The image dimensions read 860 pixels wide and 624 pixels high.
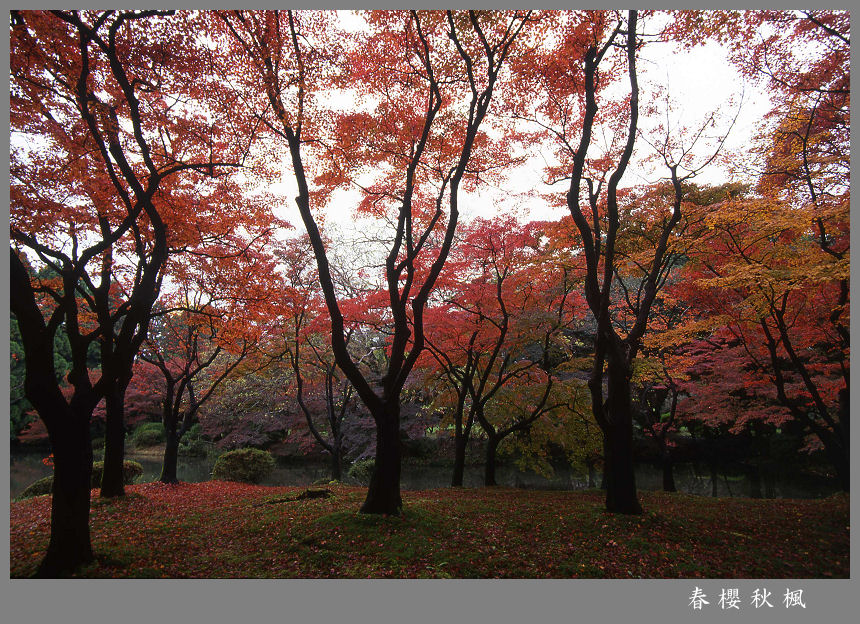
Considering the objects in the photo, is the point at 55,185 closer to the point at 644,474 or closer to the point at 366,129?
the point at 366,129

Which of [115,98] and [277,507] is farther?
[277,507]

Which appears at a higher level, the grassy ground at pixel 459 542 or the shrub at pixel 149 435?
the grassy ground at pixel 459 542

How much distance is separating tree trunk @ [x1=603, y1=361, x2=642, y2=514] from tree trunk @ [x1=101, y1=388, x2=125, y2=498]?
957 cm

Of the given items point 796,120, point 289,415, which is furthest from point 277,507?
point 796,120

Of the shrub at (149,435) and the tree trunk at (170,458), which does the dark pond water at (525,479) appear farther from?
the tree trunk at (170,458)

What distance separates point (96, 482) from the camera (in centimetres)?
1100

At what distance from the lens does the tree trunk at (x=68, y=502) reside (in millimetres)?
4621

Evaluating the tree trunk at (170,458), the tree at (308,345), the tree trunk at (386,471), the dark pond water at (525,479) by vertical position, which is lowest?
the dark pond water at (525,479)

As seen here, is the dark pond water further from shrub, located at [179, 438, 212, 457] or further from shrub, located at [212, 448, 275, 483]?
shrub, located at [212, 448, 275, 483]

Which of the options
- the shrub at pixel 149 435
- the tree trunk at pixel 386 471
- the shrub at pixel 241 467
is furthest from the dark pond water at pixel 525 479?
the tree trunk at pixel 386 471

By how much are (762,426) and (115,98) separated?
2245 cm

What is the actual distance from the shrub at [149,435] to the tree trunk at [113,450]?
20174 mm

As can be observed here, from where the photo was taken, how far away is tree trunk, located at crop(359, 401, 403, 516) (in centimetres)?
640

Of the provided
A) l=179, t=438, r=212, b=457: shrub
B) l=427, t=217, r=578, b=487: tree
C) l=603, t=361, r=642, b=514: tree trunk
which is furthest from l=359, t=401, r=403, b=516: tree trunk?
l=179, t=438, r=212, b=457: shrub
